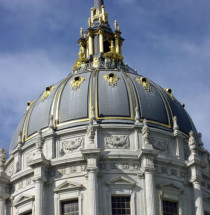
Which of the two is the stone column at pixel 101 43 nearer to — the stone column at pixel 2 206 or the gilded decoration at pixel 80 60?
the gilded decoration at pixel 80 60

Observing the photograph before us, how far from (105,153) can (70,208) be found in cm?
503

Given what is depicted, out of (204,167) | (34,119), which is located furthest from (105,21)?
(204,167)

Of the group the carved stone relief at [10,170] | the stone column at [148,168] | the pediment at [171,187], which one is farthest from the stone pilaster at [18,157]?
the pediment at [171,187]

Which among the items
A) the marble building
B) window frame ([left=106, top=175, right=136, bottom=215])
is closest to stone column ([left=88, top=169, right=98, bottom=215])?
the marble building

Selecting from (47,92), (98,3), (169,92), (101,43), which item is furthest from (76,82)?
(98,3)

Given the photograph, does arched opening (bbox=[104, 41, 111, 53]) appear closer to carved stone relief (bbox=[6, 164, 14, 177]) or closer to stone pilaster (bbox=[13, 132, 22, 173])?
stone pilaster (bbox=[13, 132, 22, 173])

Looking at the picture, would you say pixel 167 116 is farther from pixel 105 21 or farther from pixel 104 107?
pixel 105 21

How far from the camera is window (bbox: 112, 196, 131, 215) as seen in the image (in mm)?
62000

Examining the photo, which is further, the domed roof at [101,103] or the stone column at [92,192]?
the domed roof at [101,103]

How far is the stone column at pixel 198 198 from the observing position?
63.2 meters

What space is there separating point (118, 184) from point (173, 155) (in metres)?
6.06

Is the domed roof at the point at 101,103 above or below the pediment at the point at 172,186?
above

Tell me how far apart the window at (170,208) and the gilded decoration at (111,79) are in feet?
39.3

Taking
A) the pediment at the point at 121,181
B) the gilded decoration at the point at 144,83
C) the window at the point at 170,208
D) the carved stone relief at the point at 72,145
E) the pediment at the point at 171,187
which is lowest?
the window at the point at 170,208
